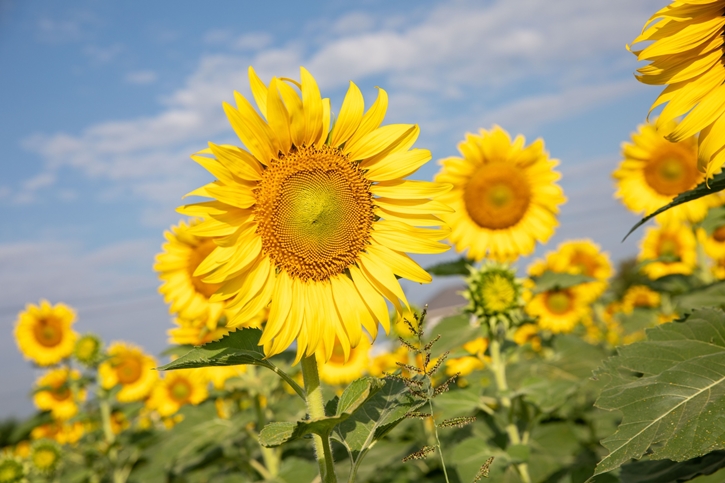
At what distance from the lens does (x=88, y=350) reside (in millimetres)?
8516

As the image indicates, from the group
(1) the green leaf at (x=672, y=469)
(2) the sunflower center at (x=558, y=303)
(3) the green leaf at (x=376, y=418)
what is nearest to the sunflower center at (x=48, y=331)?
(2) the sunflower center at (x=558, y=303)

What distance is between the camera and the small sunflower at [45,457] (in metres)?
6.99

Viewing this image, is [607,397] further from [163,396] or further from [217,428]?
[163,396]

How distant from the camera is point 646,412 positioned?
6.37 feet

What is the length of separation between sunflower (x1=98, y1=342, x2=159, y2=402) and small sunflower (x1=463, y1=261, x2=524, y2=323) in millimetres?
5941

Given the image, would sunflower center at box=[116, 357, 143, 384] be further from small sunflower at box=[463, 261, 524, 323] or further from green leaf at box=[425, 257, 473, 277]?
small sunflower at box=[463, 261, 524, 323]

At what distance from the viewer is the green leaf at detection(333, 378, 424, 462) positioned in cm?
220

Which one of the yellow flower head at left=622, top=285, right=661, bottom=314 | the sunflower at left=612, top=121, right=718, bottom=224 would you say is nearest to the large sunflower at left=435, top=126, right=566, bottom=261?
the sunflower at left=612, top=121, right=718, bottom=224

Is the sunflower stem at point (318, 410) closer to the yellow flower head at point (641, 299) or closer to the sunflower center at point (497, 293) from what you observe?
the sunflower center at point (497, 293)

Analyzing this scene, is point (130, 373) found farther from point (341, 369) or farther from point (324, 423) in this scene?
point (324, 423)

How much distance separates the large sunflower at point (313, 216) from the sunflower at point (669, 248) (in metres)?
6.44

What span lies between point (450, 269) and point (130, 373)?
605 centimetres

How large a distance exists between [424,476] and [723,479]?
3.05 metres

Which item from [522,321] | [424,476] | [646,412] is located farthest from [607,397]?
[424,476]
